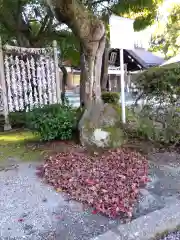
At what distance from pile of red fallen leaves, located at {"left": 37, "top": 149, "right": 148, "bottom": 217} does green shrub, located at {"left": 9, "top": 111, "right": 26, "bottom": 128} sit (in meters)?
2.79

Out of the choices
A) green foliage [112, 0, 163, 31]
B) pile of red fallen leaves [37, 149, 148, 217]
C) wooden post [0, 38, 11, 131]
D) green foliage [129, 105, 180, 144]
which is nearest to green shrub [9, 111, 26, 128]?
wooden post [0, 38, 11, 131]

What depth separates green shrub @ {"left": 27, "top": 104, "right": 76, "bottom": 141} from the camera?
4.26 m

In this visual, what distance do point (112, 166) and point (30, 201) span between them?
50.6 inches

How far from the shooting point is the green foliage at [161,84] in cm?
394

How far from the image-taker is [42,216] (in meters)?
2.38

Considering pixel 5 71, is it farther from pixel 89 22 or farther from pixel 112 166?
pixel 112 166

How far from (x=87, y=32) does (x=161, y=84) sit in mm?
1531

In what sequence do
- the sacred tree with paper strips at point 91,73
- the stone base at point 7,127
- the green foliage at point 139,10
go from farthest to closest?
1. the green foliage at point 139,10
2. the stone base at point 7,127
3. the sacred tree with paper strips at point 91,73

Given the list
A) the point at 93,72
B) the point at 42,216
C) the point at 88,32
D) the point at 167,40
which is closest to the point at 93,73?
the point at 93,72

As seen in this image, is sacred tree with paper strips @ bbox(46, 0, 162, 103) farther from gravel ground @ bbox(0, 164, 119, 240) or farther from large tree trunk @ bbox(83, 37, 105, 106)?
gravel ground @ bbox(0, 164, 119, 240)

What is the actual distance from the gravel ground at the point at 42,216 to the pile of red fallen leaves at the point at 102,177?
151 mm

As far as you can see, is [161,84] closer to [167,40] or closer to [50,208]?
[50,208]

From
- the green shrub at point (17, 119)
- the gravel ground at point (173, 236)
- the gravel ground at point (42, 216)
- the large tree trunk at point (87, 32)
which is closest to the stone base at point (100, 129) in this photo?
the large tree trunk at point (87, 32)

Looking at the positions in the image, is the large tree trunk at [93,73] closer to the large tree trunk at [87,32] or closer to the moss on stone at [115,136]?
the large tree trunk at [87,32]
